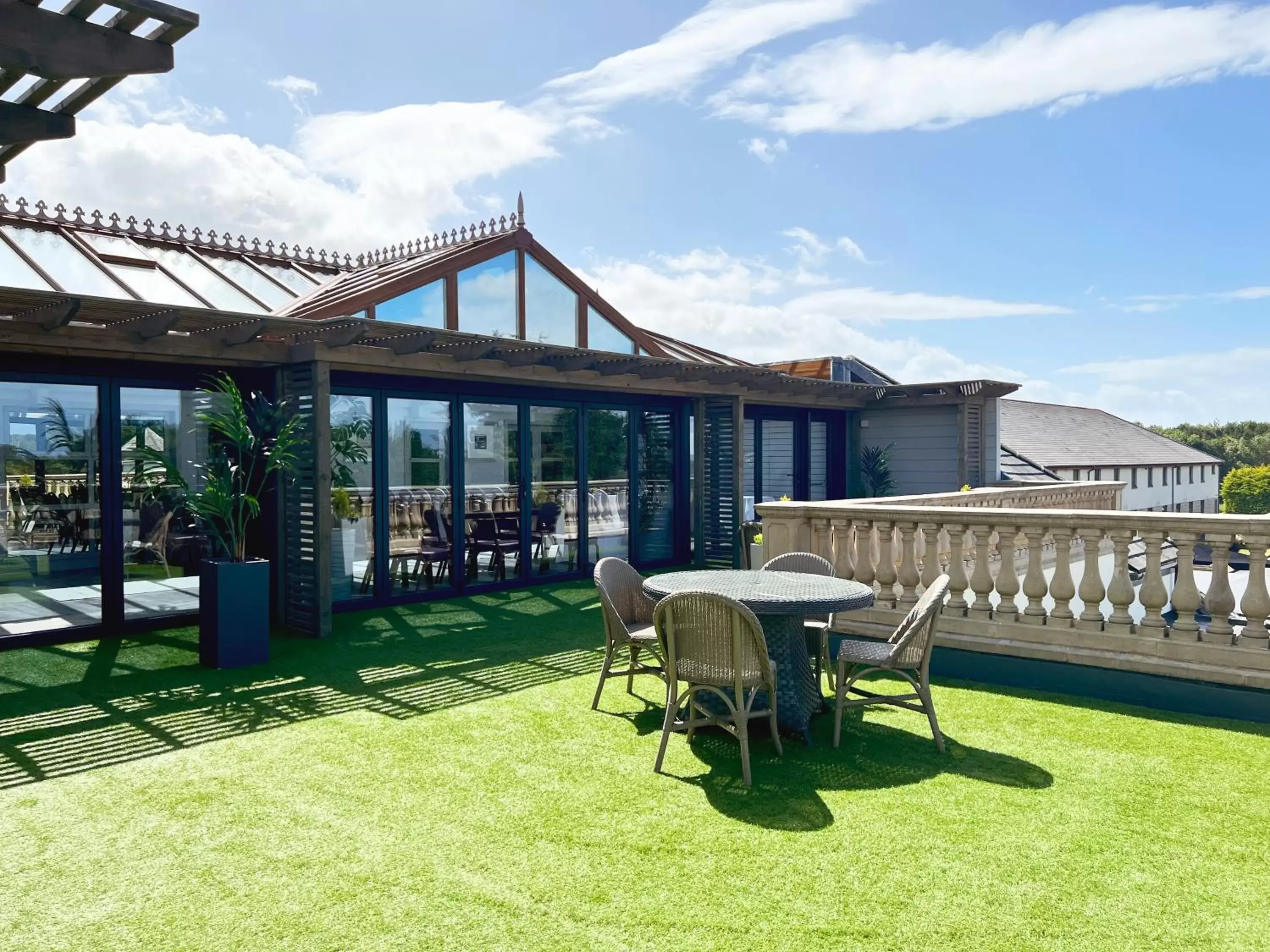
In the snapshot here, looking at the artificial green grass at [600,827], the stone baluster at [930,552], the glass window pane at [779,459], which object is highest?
the glass window pane at [779,459]

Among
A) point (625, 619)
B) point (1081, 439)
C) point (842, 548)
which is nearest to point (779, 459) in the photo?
point (842, 548)

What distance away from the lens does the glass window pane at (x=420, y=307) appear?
344 inches

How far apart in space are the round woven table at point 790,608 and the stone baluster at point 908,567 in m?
1.30

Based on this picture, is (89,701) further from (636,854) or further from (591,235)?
(591,235)

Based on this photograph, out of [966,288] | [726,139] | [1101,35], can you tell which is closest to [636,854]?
[1101,35]

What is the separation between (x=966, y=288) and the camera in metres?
23.0

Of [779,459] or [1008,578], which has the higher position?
[779,459]

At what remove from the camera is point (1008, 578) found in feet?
18.3

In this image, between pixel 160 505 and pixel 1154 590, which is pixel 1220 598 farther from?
pixel 160 505

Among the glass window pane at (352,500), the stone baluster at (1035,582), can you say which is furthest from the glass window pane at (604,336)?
the stone baluster at (1035,582)

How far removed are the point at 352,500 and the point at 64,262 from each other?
318 centimetres

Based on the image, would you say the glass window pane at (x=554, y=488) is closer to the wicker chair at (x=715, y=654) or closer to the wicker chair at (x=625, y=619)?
the wicker chair at (x=625, y=619)

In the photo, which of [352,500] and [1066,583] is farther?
[352,500]

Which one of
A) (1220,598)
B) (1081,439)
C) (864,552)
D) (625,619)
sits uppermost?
(1081,439)
